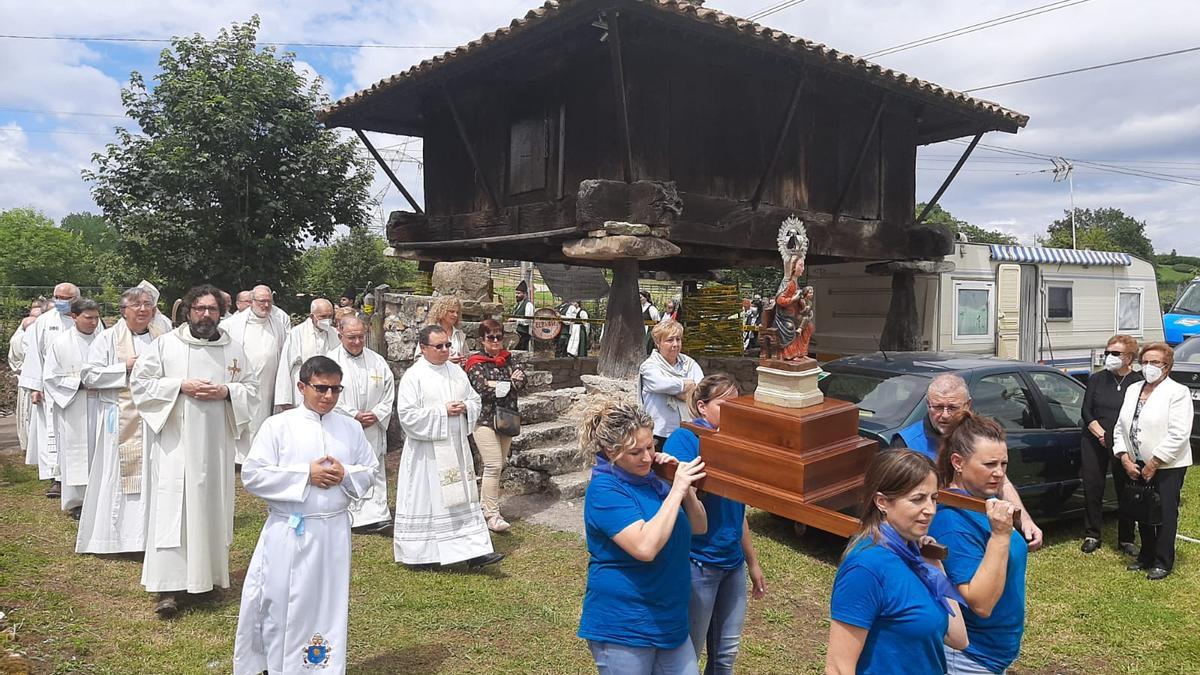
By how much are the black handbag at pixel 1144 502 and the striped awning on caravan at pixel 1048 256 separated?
760 cm

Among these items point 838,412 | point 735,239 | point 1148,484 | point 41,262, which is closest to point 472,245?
point 735,239

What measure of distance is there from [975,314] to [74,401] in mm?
12178

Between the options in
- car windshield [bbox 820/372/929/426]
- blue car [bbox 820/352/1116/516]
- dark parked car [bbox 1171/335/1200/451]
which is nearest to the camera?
car windshield [bbox 820/372/929/426]

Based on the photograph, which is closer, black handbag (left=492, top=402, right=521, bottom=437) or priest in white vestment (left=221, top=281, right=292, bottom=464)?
black handbag (left=492, top=402, right=521, bottom=437)

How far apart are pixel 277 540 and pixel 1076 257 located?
14.0 metres

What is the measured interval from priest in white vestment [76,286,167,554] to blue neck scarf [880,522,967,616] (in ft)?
16.3

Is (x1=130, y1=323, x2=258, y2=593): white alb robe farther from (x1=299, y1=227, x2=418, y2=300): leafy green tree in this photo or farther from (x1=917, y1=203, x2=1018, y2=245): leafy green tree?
(x1=917, y1=203, x2=1018, y2=245): leafy green tree

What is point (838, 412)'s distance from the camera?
2.29 meters

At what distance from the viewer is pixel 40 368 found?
8.23 metres

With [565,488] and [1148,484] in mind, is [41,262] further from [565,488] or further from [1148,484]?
[1148,484]

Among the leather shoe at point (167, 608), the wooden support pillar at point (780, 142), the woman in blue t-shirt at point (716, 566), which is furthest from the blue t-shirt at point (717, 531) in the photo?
the wooden support pillar at point (780, 142)

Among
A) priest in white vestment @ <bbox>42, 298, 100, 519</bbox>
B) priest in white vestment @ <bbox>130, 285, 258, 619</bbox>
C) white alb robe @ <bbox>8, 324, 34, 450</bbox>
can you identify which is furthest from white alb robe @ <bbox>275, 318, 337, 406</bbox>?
white alb robe @ <bbox>8, 324, 34, 450</bbox>

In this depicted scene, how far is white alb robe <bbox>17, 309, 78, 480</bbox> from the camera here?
7832 mm

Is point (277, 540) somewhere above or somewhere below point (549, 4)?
below
